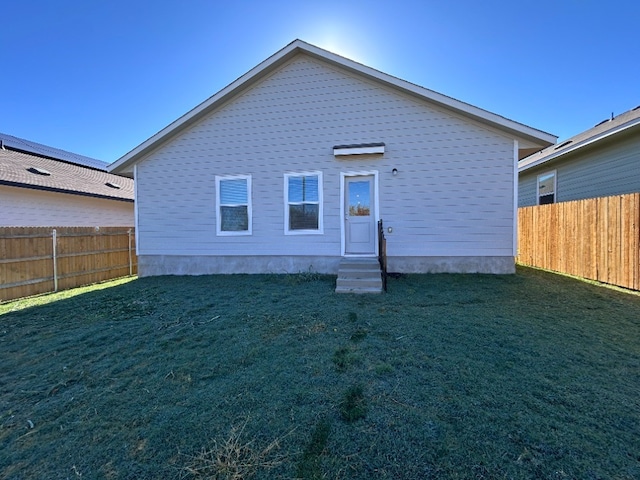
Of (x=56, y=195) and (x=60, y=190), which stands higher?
(x=60, y=190)

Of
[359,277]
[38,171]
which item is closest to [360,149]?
[359,277]

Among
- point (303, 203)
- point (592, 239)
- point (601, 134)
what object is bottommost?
point (592, 239)

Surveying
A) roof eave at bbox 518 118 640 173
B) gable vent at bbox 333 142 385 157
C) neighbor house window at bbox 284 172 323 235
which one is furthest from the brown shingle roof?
roof eave at bbox 518 118 640 173

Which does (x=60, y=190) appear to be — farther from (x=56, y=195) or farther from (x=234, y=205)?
(x=234, y=205)

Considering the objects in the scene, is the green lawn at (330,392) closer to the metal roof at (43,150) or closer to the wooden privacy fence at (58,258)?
the wooden privacy fence at (58,258)

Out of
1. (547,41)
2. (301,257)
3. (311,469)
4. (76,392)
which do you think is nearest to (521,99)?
(547,41)

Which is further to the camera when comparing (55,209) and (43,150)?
(43,150)

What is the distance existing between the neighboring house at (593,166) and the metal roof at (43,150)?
19642 millimetres

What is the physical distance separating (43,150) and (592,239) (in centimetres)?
2463

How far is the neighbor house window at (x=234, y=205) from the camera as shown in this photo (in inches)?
324

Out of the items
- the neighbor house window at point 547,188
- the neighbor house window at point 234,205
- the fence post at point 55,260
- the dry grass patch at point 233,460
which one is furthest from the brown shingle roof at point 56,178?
the neighbor house window at point 547,188

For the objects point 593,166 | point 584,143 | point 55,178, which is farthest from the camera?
point 55,178

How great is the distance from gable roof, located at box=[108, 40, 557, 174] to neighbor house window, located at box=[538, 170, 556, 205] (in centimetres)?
518

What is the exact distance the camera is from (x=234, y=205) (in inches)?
328
